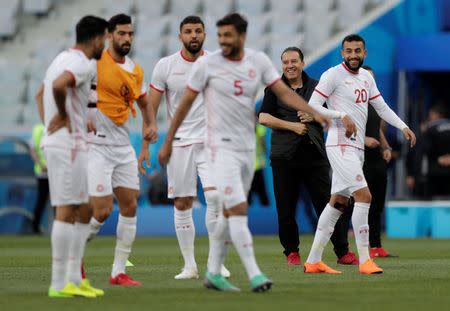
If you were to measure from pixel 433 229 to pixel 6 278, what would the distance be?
9814 millimetres

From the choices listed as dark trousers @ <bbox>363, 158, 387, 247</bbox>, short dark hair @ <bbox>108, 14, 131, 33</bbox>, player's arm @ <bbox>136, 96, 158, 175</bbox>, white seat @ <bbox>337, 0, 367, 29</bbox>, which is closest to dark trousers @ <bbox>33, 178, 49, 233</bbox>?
dark trousers @ <bbox>363, 158, 387, 247</bbox>

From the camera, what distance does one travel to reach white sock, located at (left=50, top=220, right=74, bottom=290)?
6.64m

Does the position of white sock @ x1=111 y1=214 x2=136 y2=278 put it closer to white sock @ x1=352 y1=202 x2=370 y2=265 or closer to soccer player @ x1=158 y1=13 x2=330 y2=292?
soccer player @ x1=158 y1=13 x2=330 y2=292

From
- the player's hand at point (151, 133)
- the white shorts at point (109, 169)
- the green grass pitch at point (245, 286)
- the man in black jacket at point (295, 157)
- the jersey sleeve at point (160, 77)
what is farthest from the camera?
the man in black jacket at point (295, 157)

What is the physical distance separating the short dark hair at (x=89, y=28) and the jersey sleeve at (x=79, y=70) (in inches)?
8.5

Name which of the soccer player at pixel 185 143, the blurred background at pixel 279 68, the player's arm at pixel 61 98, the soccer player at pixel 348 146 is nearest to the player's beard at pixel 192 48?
the soccer player at pixel 185 143

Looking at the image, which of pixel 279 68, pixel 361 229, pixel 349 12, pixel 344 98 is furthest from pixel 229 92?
pixel 349 12

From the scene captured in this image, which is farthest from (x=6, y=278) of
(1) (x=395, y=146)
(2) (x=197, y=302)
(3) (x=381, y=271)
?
(1) (x=395, y=146)

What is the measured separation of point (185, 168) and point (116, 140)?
1.01m

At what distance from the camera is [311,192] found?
32.8 feet

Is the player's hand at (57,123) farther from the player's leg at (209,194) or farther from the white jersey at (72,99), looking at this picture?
the player's leg at (209,194)

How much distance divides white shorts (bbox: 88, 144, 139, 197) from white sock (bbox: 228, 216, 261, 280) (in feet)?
3.89

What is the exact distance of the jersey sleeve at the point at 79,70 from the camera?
658 centimetres

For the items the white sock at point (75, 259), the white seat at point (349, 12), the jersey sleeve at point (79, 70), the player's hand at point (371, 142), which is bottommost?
the white sock at point (75, 259)
